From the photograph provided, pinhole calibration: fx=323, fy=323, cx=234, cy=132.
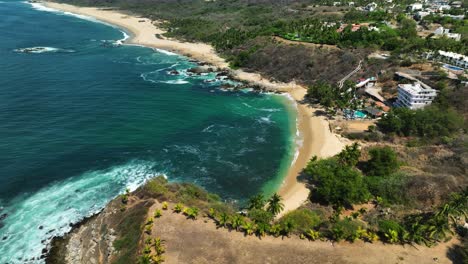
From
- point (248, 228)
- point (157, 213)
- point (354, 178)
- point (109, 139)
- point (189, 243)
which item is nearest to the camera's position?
point (189, 243)

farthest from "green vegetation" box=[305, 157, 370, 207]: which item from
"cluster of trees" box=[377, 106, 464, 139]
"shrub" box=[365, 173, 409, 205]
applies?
"cluster of trees" box=[377, 106, 464, 139]

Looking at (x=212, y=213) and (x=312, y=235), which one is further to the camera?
(x=212, y=213)

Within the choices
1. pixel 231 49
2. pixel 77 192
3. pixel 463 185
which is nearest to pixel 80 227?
pixel 77 192

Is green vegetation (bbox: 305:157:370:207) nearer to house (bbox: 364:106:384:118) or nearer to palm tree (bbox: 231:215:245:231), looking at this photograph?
palm tree (bbox: 231:215:245:231)

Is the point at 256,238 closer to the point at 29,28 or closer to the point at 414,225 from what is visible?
the point at 414,225

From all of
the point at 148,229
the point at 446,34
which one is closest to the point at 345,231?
the point at 148,229

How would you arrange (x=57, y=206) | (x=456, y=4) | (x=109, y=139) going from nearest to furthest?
(x=57, y=206) → (x=109, y=139) → (x=456, y=4)

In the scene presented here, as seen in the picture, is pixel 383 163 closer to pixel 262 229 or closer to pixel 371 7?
pixel 262 229
